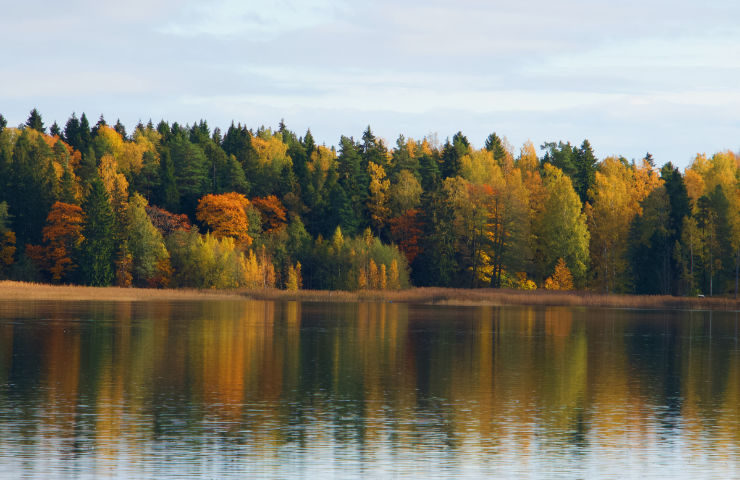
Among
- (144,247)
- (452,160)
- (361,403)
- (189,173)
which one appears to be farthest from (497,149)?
(361,403)

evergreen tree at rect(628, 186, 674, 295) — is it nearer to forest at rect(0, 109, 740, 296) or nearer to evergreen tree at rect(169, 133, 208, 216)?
forest at rect(0, 109, 740, 296)

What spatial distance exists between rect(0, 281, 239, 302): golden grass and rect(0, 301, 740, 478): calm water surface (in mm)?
46319

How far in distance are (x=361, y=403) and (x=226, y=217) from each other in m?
120

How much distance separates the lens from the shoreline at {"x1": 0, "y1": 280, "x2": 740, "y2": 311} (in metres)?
111

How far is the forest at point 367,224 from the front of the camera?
416 feet

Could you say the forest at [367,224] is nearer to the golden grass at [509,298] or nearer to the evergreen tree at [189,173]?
the evergreen tree at [189,173]

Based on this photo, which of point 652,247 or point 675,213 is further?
point 675,213

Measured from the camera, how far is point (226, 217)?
495ft

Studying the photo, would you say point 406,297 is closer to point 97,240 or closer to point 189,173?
point 97,240

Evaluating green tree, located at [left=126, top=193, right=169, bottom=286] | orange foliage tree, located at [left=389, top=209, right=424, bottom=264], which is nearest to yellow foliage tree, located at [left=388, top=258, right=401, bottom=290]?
orange foliage tree, located at [left=389, top=209, right=424, bottom=264]

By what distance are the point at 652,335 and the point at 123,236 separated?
291ft

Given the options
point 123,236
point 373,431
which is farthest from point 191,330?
point 123,236

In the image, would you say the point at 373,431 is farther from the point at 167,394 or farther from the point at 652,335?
the point at 652,335

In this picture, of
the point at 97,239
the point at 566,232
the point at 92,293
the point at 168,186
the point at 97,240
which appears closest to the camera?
the point at 92,293
